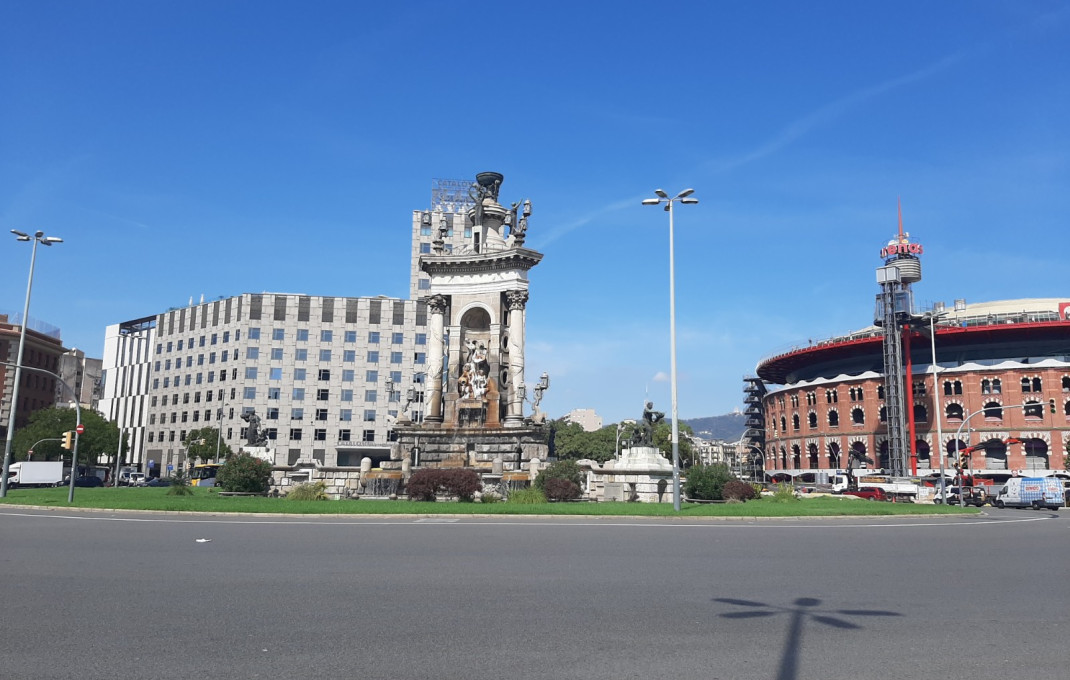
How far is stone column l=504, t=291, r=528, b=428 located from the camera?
37.8m

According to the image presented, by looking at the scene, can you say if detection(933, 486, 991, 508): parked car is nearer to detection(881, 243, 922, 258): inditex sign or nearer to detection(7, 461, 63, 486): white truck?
detection(881, 243, 922, 258): inditex sign

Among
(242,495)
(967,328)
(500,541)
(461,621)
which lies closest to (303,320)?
(242,495)

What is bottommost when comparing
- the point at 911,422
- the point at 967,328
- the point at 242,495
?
the point at 242,495

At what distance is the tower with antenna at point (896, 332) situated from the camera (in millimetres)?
77375

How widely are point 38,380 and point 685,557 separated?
88.1m

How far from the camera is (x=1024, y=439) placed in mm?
78375

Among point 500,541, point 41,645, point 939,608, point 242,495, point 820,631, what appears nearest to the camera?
point 41,645

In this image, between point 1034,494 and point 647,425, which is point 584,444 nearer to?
point 1034,494

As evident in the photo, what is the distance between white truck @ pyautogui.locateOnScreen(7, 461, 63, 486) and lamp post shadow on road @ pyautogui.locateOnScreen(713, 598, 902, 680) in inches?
2311

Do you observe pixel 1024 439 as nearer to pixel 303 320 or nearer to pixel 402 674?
pixel 303 320

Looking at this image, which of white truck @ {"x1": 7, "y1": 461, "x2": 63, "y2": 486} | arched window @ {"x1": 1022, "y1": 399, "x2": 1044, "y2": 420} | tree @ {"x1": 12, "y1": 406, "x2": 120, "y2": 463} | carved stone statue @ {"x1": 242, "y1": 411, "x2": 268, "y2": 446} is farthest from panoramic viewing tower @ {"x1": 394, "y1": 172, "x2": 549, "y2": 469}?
arched window @ {"x1": 1022, "y1": 399, "x2": 1044, "y2": 420}

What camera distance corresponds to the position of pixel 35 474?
183 ft

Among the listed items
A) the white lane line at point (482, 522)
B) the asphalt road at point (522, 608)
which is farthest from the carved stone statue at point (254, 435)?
the asphalt road at point (522, 608)

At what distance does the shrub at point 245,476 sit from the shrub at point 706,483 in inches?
684
